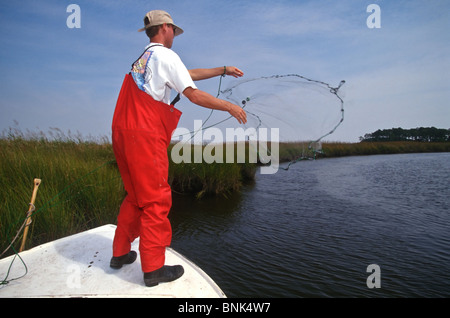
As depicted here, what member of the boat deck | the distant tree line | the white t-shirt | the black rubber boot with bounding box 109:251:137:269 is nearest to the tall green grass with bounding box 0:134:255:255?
the boat deck

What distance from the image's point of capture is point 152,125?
2.35 metres

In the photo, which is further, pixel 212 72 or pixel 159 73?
pixel 212 72

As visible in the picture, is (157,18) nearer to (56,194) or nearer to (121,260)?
(121,260)

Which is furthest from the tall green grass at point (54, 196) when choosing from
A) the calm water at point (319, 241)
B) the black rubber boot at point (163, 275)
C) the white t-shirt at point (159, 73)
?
the white t-shirt at point (159, 73)

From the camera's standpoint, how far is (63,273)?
270 cm

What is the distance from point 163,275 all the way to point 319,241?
4216 mm

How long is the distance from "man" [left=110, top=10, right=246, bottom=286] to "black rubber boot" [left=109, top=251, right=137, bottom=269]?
0.47 metres

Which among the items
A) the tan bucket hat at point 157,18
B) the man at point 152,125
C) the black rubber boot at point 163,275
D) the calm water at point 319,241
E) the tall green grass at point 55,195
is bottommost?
the calm water at point 319,241

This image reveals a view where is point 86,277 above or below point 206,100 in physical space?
below

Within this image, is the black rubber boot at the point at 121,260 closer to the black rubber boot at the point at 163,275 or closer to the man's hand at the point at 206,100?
the black rubber boot at the point at 163,275

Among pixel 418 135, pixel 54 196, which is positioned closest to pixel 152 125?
pixel 54 196

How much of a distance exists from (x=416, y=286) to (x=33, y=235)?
5.77 metres

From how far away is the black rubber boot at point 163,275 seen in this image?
2.44 m

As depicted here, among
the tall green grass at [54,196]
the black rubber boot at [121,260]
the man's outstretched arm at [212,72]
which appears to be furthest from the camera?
the tall green grass at [54,196]
